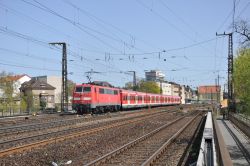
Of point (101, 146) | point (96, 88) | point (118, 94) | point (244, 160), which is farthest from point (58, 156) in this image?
point (118, 94)

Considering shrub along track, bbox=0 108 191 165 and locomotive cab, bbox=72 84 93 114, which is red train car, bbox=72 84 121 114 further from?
shrub along track, bbox=0 108 191 165

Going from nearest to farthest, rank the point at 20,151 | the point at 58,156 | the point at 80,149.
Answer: the point at 58,156 → the point at 20,151 → the point at 80,149

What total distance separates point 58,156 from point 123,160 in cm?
243

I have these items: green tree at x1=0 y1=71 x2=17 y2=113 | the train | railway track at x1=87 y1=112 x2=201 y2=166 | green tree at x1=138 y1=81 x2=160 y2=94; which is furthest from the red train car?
green tree at x1=138 y1=81 x2=160 y2=94

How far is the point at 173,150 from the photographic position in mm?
18156

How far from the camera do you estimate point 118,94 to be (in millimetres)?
56438

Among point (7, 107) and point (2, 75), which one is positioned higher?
point (2, 75)

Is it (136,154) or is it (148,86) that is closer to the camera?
(136,154)

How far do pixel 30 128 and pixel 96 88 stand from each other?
1941cm

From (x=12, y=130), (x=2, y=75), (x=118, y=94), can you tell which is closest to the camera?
(x=12, y=130)

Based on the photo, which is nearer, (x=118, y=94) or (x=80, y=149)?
(x=80, y=149)

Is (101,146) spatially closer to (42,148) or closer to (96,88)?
(42,148)

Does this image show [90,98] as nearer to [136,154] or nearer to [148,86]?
[136,154]

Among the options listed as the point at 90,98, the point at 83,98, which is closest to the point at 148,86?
the point at 83,98
